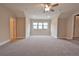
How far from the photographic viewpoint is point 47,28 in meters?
→ 15.2

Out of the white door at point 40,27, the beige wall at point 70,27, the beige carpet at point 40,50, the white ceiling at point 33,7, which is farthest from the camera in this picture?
the white door at point 40,27

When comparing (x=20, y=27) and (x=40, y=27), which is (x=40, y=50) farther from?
(x=40, y=27)

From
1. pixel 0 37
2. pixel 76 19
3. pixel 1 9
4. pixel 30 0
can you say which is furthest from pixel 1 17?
pixel 76 19

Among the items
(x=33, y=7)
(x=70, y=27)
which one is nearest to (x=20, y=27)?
(x=33, y=7)

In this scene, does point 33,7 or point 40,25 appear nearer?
point 33,7

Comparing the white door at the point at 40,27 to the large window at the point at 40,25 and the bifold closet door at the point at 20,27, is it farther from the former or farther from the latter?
the bifold closet door at the point at 20,27

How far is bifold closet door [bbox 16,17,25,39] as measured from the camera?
389 inches

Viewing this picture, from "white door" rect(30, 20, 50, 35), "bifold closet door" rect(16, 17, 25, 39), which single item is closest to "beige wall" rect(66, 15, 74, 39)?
"bifold closet door" rect(16, 17, 25, 39)

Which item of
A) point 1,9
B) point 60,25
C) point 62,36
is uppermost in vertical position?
point 1,9

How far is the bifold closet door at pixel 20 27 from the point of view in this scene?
9891 millimetres

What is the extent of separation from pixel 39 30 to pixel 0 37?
9303mm

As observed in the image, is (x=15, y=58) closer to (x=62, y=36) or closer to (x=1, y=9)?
(x=1, y=9)

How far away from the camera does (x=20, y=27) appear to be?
9.93 metres

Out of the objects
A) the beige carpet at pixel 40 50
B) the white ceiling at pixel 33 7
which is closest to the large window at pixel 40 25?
the white ceiling at pixel 33 7
